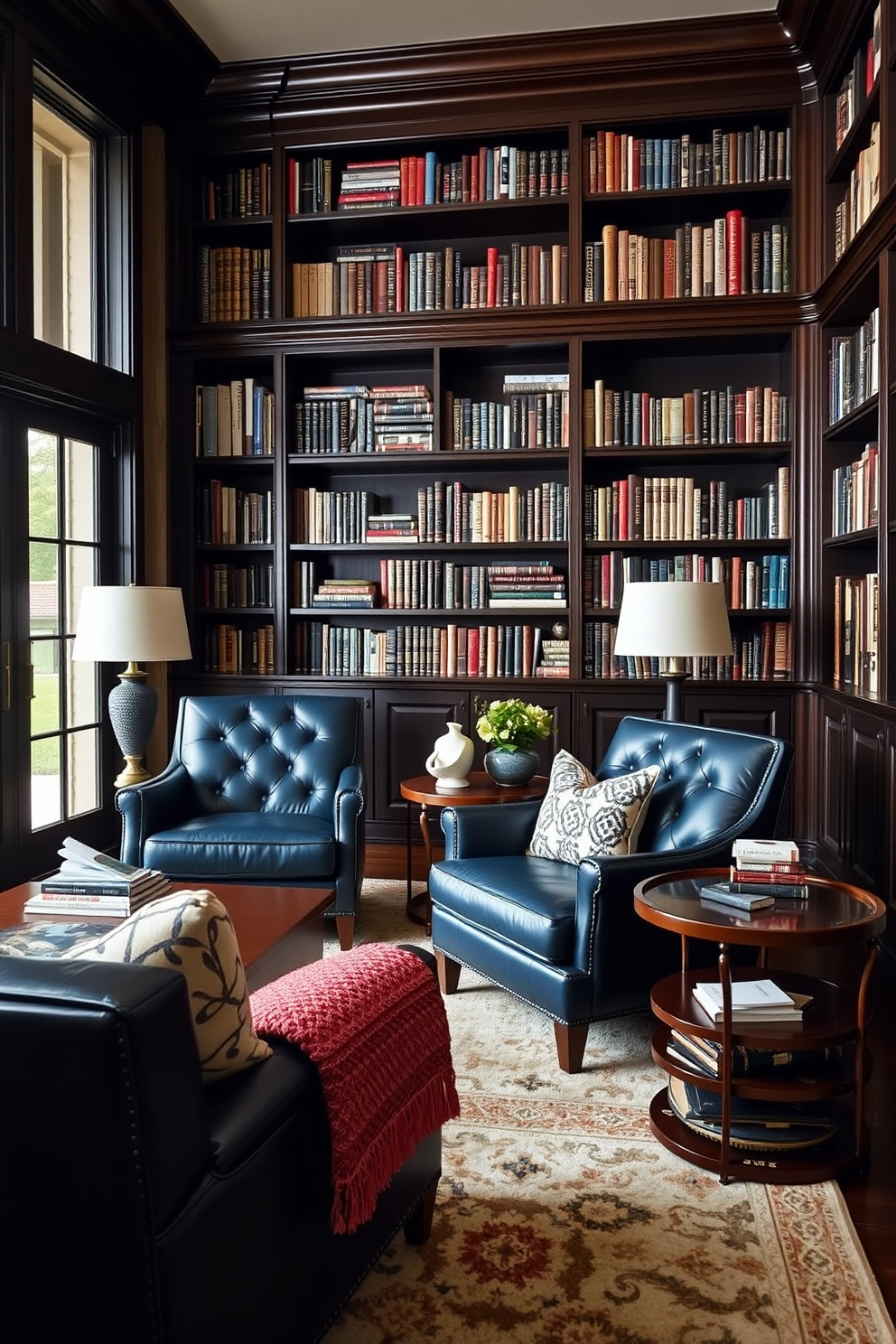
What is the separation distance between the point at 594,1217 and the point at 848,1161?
58 centimetres

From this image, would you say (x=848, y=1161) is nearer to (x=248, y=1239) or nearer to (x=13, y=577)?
(x=248, y=1239)

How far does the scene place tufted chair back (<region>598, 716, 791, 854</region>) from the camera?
116 inches

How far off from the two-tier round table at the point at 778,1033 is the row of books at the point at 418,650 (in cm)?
259

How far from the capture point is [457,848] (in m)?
3.39

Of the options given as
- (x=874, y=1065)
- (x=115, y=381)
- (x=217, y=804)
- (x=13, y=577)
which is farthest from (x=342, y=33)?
(x=874, y=1065)

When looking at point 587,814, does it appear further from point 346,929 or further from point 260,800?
point 260,800

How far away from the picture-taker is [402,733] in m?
5.04

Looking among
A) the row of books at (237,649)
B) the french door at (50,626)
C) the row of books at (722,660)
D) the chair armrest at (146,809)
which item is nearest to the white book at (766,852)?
the chair armrest at (146,809)

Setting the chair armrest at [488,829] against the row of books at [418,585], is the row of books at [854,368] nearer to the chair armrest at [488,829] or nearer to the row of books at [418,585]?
the row of books at [418,585]

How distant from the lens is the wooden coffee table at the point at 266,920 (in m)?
2.50

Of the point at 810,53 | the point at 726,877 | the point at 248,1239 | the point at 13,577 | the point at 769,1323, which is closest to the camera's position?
the point at 248,1239

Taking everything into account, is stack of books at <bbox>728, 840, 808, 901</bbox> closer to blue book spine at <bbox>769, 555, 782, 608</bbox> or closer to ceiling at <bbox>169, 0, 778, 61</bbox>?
blue book spine at <bbox>769, 555, 782, 608</bbox>

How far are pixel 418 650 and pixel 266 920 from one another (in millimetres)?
2519

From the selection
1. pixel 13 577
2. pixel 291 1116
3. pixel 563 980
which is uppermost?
pixel 13 577
